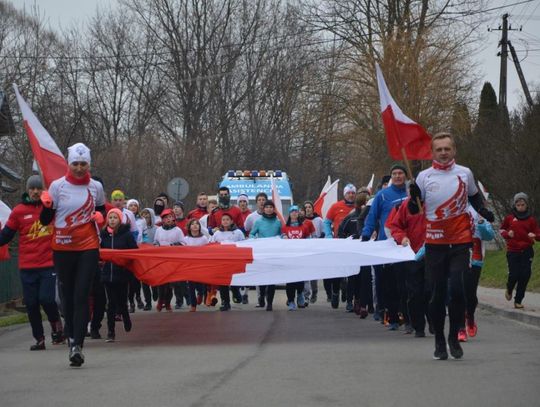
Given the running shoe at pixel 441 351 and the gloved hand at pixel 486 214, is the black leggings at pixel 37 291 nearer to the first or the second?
the running shoe at pixel 441 351

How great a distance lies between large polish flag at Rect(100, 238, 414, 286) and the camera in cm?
1501

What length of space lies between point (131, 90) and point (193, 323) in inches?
1588

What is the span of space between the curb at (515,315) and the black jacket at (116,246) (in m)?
5.45

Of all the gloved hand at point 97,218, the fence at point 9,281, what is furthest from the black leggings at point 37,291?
the fence at point 9,281

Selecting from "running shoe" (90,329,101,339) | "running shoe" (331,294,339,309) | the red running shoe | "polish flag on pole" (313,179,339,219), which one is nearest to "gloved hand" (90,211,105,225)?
"running shoe" (90,329,101,339)

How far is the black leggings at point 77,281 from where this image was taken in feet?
37.9

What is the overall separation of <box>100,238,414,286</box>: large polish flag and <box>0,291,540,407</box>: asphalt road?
2.32 ft

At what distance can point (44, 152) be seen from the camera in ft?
42.7

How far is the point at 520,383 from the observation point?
9.51 m

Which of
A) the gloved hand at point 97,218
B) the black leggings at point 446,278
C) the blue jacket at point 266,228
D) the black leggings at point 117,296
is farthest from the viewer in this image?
the blue jacket at point 266,228

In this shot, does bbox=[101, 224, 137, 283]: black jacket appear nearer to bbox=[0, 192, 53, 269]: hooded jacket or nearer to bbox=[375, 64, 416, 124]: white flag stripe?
bbox=[0, 192, 53, 269]: hooded jacket

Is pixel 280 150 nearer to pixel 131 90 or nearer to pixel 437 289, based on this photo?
pixel 131 90

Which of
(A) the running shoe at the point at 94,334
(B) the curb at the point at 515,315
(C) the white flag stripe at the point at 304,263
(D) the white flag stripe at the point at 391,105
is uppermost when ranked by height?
(D) the white flag stripe at the point at 391,105

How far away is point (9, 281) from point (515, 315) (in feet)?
29.3
